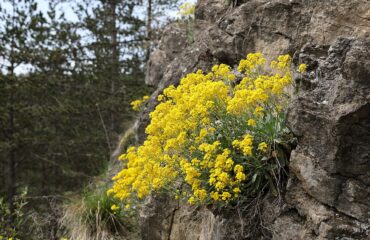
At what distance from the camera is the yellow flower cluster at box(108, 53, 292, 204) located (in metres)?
3.43

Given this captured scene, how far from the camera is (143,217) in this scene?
15.9 feet

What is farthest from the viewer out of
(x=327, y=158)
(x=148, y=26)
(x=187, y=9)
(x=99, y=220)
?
(x=148, y=26)

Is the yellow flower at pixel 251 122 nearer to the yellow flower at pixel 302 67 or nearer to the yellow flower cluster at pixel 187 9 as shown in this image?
the yellow flower at pixel 302 67

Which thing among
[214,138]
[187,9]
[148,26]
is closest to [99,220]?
[214,138]

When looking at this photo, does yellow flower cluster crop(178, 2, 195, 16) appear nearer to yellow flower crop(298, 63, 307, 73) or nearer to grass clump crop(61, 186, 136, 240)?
grass clump crop(61, 186, 136, 240)

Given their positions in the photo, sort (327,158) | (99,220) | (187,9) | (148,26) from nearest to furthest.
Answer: (327,158) → (99,220) → (187,9) → (148,26)

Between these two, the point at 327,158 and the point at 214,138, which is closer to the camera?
the point at 327,158

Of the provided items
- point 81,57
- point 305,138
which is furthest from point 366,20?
point 81,57

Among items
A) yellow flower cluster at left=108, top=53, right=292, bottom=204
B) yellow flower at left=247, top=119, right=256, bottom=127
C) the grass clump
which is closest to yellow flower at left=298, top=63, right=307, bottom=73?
yellow flower cluster at left=108, top=53, right=292, bottom=204

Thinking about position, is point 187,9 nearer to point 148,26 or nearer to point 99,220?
point 148,26

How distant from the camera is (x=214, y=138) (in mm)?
3826

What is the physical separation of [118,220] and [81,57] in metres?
8.23

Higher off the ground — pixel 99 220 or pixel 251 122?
pixel 251 122

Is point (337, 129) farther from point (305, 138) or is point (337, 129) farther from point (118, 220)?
point (118, 220)
